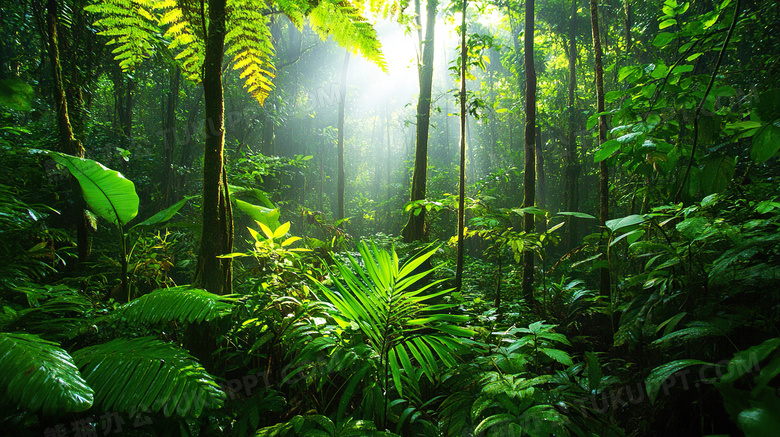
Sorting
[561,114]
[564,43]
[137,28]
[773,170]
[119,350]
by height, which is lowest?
[119,350]

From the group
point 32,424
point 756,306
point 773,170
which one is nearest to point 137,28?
point 32,424

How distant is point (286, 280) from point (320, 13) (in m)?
1.58

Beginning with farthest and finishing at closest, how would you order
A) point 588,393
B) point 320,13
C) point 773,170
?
point 773,170
point 320,13
point 588,393

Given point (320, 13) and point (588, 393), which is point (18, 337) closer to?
point (320, 13)

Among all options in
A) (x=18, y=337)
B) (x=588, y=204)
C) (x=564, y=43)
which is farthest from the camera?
(x=588, y=204)

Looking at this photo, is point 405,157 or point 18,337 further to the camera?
point 405,157

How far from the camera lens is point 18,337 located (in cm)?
96

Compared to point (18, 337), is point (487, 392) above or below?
below

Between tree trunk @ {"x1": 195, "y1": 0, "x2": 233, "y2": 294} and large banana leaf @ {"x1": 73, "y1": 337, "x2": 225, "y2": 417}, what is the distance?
1.62 feet

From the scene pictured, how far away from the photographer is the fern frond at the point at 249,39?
168cm

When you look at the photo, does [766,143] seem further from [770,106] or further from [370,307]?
[370,307]

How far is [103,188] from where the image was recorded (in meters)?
1.69

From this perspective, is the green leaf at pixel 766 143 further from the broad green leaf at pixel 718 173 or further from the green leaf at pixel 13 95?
the green leaf at pixel 13 95

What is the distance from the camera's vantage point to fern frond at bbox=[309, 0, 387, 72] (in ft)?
5.50
